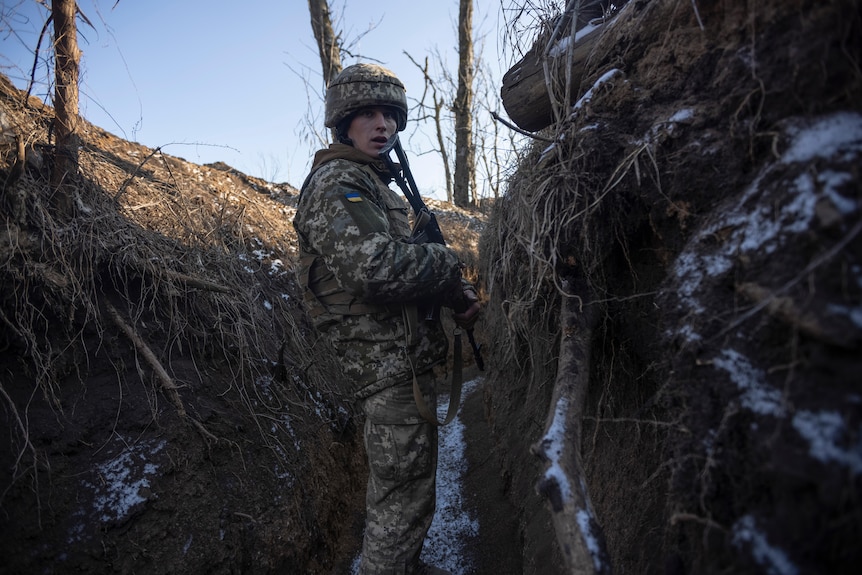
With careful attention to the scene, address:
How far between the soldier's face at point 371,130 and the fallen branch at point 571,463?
140 cm

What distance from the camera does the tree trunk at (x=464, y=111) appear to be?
10.5m

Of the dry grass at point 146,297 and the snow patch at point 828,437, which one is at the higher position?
the dry grass at point 146,297

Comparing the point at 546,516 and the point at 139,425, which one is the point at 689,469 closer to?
the point at 546,516

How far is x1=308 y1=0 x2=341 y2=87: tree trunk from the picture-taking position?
7.55 metres

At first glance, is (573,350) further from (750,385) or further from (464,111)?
(464,111)

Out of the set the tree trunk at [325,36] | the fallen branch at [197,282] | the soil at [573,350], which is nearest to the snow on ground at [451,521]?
the soil at [573,350]

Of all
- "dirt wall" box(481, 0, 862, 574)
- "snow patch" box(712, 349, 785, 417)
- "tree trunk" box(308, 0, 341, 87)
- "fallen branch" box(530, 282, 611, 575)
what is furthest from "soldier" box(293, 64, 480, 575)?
"tree trunk" box(308, 0, 341, 87)

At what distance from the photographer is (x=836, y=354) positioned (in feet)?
2.93

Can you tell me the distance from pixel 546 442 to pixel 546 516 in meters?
1.19

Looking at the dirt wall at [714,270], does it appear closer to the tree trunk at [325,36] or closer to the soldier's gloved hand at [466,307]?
the soldier's gloved hand at [466,307]

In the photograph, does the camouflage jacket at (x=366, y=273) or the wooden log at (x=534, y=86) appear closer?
the camouflage jacket at (x=366, y=273)

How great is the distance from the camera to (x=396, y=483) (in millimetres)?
2219

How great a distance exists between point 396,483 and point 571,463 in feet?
3.80

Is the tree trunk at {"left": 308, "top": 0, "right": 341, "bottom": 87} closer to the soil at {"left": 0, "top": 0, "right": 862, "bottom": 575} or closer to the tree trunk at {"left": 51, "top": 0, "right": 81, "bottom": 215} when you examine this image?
the soil at {"left": 0, "top": 0, "right": 862, "bottom": 575}
